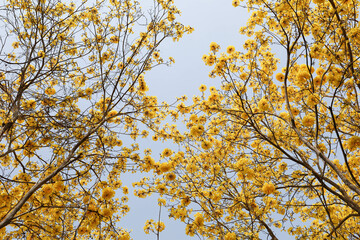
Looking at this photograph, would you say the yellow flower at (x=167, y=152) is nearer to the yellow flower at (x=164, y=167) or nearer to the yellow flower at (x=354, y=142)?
the yellow flower at (x=164, y=167)

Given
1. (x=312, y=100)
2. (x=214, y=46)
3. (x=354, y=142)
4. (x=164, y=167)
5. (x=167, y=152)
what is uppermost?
(x=214, y=46)

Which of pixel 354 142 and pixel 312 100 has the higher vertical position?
pixel 312 100

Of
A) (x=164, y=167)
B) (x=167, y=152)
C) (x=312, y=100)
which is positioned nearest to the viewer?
(x=312, y=100)

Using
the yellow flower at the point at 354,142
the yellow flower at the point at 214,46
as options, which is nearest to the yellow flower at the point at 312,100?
the yellow flower at the point at 354,142

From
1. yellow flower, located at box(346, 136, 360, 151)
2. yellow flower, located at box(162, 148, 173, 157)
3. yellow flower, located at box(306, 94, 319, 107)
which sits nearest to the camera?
yellow flower, located at box(346, 136, 360, 151)

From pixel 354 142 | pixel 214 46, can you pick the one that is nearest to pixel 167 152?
pixel 214 46

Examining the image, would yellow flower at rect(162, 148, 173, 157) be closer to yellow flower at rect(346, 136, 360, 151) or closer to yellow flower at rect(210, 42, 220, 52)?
yellow flower at rect(210, 42, 220, 52)

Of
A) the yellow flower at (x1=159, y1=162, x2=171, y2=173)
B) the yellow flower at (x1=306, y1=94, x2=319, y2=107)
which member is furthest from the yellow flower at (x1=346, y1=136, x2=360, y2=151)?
the yellow flower at (x1=159, y1=162, x2=171, y2=173)

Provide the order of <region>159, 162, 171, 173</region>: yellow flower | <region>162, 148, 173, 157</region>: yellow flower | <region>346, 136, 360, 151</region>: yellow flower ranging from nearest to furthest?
<region>346, 136, 360, 151</region>: yellow flower → <region>159, 162, 171, 173</region>: yellow flower → <region>162, 148, 173, 157</region>: yellow flower

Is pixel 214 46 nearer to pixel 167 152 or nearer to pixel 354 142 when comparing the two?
pixel 167 152

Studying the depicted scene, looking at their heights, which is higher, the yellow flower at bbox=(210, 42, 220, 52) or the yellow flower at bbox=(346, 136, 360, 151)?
the yellow flower at bbox=(210, 42, 220, 52)

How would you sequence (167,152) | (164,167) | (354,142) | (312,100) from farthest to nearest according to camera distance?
(167,152) < (164,167) < (312,100) < (354,142)

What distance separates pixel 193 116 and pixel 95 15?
2.82m

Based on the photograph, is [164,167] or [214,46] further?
[214,46]
